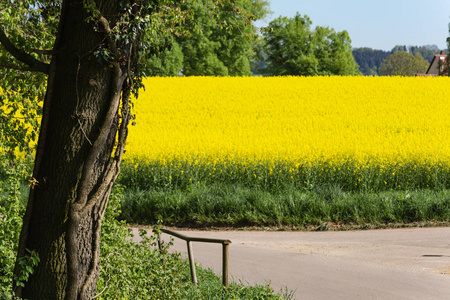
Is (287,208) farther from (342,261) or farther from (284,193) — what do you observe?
(342,261)

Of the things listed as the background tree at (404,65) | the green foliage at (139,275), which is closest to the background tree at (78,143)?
the green foliage at (139,275)

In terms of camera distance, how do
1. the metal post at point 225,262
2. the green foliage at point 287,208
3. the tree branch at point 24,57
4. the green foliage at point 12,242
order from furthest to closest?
the green foliage at point 287,208
the metal post at point 225,262
the tree branch at point 24,57
the green foliage at point 12,242

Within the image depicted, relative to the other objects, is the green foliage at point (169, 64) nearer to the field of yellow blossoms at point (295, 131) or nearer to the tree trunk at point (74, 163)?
the field of yellow blossoms at point (295, 131)

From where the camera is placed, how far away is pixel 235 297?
5.98 m

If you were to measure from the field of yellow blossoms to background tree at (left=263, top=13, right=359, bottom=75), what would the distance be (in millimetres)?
17561

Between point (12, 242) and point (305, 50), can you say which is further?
point (305, 50)

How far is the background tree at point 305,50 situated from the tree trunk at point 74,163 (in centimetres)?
4250

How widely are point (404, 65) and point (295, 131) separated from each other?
105455 mm

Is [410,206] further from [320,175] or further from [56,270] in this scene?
[56,270]

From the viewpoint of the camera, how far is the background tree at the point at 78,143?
428cm

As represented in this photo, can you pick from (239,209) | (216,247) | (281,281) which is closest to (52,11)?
(281,281)

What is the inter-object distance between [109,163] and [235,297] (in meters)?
→ 2.30

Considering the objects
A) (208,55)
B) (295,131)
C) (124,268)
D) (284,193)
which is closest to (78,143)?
(124,268)

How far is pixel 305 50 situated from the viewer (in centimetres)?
4797
